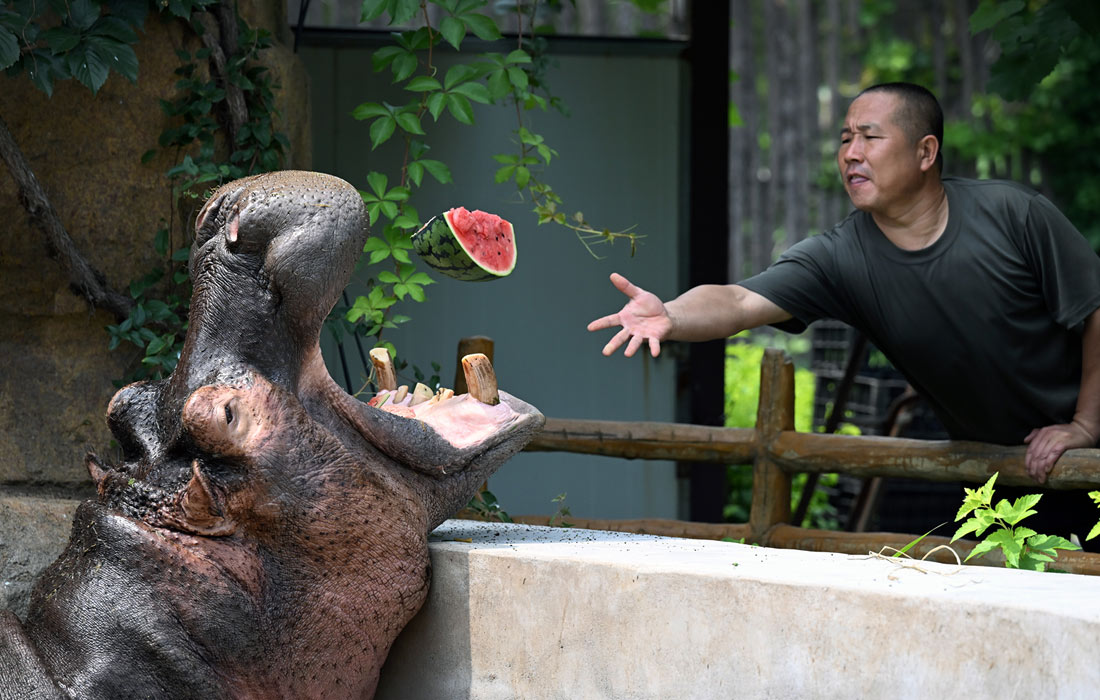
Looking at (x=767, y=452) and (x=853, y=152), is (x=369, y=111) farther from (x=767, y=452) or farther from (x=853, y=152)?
(x=767, y=452)

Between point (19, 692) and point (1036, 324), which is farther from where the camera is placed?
point (1036, 324)

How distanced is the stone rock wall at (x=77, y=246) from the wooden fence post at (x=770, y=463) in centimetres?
227

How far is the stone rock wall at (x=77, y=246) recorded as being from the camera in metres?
3.29

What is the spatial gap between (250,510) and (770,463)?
8.67 feet

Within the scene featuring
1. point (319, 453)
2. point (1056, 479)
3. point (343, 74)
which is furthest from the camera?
point (343, 74)

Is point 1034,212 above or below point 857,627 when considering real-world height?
above

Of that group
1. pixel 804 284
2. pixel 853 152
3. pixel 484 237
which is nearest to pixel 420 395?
pixel 484 237

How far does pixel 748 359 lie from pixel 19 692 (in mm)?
7855

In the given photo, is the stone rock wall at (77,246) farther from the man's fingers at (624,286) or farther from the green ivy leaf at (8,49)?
the man's fingers at (624,286)

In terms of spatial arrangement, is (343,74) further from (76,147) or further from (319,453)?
(319,453)

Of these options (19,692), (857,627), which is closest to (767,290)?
(857,627)

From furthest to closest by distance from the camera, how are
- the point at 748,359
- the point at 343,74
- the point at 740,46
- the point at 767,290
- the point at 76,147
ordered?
the point at 740,46 < the point at 748,359 < the point at 343,74 < the point at 767,290 < the point at 76,147

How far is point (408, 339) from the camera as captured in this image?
5.28m

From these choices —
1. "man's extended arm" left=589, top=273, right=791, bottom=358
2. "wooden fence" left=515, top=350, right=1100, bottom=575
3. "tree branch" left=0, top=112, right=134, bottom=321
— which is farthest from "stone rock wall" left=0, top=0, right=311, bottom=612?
"wooden fence" left=515, top=350, right=1100, bottom=575
